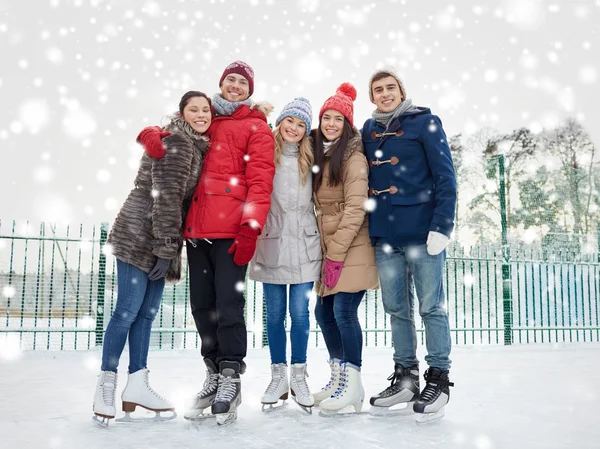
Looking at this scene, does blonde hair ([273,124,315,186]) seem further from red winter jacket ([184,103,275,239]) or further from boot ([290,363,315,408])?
boot ([290,363,315,408])

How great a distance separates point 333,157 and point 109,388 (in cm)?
177

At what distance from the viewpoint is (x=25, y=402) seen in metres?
3.27

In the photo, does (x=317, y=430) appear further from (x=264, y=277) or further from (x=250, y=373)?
(x=250, y=373)

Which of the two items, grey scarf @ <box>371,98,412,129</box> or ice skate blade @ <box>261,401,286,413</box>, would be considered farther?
grey scarf @ <box>371,98,412,129</box>

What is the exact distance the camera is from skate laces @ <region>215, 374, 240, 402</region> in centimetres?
264

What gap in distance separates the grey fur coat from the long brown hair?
0.76m

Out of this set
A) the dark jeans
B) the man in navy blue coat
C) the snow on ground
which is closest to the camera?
the snow on ground

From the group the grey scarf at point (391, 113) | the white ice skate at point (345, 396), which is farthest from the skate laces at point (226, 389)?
the grey scarf at point (391, 113)

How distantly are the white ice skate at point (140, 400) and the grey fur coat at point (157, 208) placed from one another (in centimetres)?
60

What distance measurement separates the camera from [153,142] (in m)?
2.69

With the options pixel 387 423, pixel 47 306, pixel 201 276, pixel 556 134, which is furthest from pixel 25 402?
pixel 556 134

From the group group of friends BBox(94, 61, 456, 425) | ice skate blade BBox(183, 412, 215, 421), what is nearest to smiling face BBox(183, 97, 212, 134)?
→ group of friends BBox(94, 61, 456, 425)

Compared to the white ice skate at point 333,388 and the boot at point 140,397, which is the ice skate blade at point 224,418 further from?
the white ice skate at point 333,388

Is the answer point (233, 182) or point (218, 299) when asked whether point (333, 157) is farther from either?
point (218, 299)
